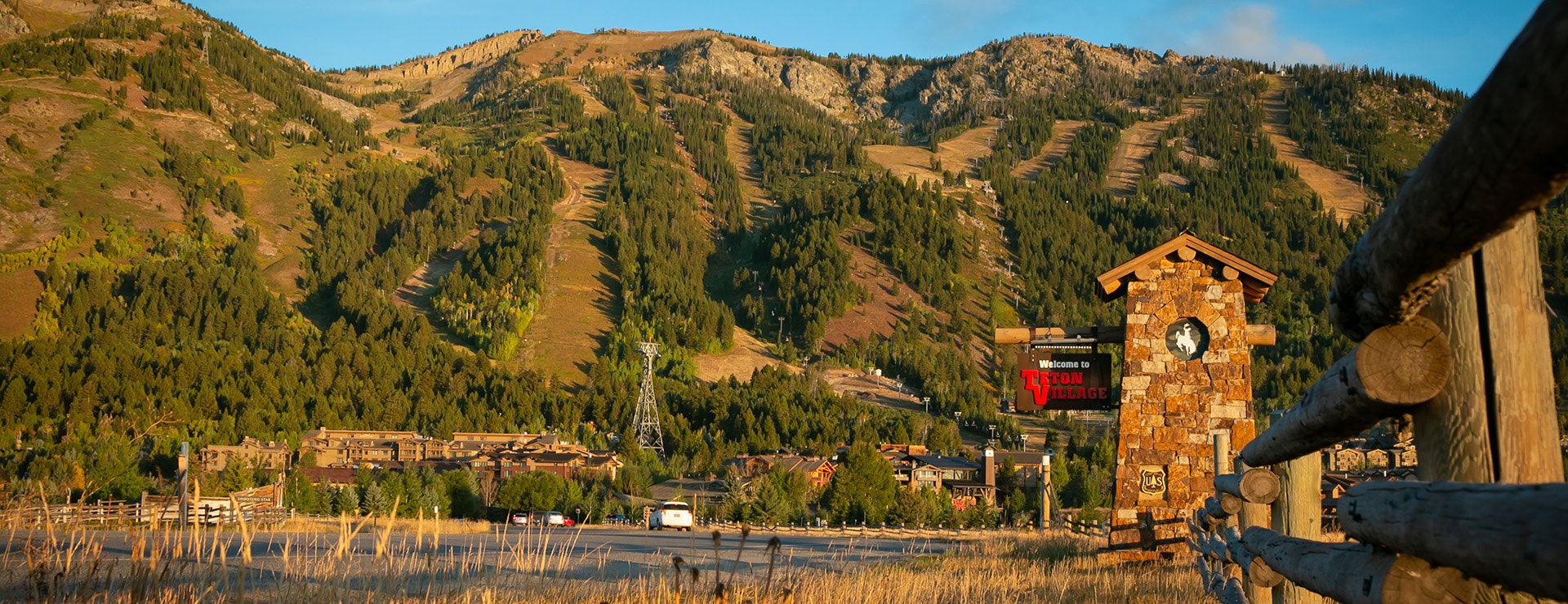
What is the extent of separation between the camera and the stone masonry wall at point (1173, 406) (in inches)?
495

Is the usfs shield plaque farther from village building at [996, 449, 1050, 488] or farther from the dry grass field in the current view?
village building at [996, 449, 1050, 488]

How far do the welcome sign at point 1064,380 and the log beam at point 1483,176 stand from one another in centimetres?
1199

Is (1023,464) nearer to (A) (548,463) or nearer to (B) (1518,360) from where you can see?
(A) (548,463)

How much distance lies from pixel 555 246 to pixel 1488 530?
118 meters

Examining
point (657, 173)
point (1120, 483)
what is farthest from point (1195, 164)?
point (1120, 483)

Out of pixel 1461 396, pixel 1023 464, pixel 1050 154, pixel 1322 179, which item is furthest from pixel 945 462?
pixel 1322 179

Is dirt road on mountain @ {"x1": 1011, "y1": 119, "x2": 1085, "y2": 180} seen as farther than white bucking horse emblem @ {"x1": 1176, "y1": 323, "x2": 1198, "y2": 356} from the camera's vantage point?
Yes

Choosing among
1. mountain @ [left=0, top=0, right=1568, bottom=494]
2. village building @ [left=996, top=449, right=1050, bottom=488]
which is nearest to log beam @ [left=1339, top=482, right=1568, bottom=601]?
mountain @ [left=0, top=0, right=1568, bottom=494]

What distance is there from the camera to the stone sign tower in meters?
12.6

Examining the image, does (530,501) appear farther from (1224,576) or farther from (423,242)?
(423,242)

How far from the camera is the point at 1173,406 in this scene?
41.6 ft

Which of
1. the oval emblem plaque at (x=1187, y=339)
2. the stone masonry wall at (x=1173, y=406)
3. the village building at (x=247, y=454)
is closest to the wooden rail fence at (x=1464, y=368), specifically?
the stone masonry wall at (x=1173, y=406)

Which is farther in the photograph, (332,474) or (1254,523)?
(332,474)

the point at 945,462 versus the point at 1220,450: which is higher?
the point at 945,462
